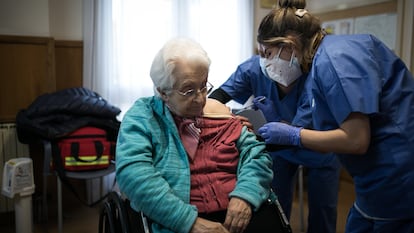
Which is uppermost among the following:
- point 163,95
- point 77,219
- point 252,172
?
point 163,95

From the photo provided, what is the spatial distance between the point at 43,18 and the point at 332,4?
244 cm

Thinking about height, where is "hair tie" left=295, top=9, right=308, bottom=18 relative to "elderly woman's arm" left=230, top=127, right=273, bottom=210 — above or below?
above

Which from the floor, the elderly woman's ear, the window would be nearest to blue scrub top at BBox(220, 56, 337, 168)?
the elderly woman's ear

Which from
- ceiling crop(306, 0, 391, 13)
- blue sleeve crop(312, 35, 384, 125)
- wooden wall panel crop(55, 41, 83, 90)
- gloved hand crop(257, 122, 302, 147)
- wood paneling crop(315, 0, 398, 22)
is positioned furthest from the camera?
ceiling crop(306, 0, 391, 13)

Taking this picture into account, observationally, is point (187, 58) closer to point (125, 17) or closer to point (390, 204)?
point (390, 204)

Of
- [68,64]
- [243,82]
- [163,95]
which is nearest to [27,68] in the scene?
[68,64]

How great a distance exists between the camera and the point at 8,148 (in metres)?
2.54

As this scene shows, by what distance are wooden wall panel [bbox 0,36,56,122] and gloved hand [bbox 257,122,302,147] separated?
6.03ft

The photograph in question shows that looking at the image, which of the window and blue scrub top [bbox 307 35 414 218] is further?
the window

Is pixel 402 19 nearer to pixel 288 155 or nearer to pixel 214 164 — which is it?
pixel 288 155

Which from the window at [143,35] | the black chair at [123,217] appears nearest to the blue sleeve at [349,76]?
the black chair at [123,217]

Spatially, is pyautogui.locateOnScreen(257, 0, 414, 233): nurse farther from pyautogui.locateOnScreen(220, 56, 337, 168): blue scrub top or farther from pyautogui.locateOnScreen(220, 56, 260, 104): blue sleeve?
pyautogui.locateOnScreen(220, 56, 260, 104): blue sleeve

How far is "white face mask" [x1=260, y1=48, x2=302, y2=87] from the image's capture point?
1.50 m

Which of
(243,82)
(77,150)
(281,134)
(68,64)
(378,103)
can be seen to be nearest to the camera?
(378,103)
